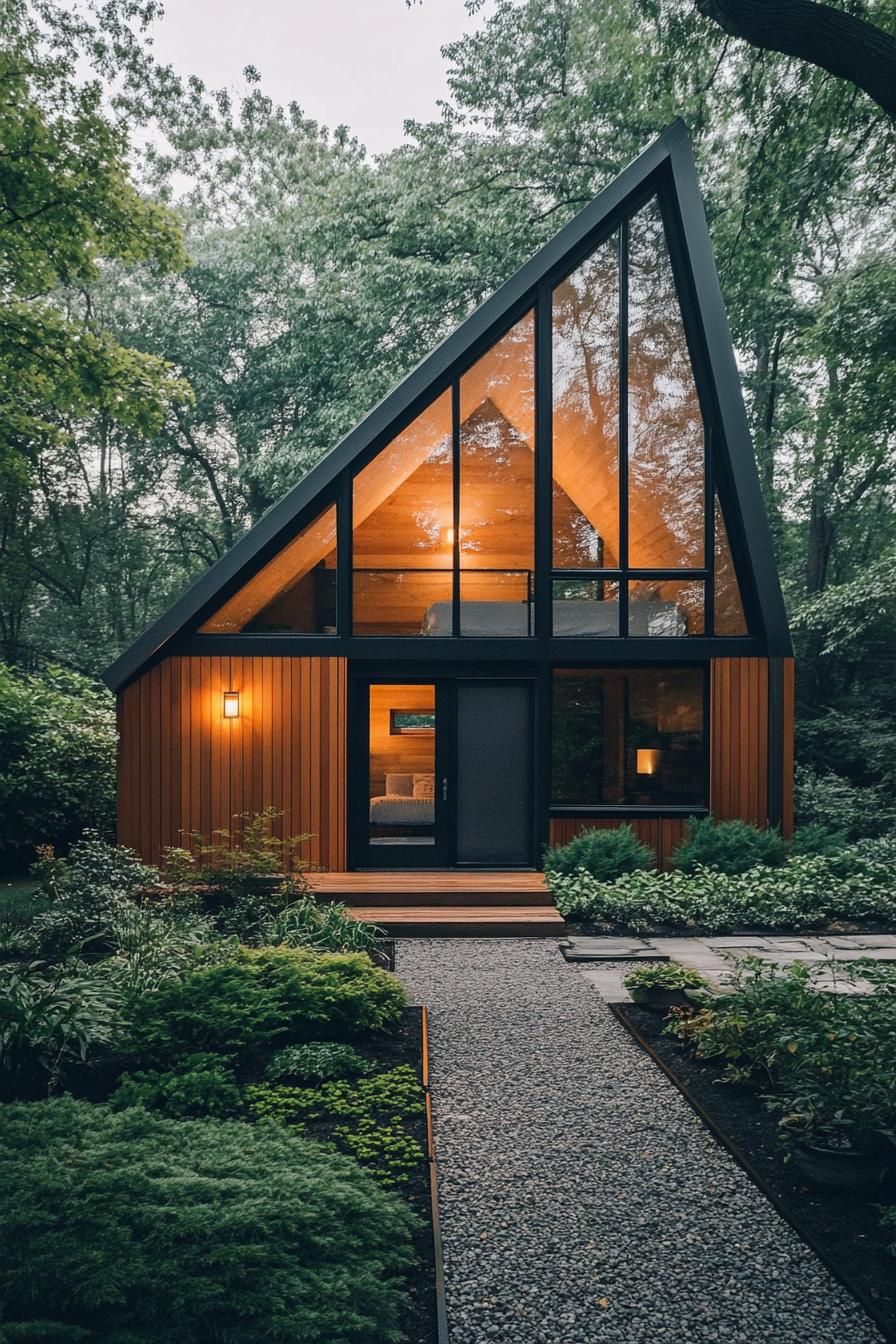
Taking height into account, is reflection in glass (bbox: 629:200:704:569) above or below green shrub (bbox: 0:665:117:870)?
above

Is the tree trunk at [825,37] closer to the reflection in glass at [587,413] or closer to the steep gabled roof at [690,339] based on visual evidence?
the steep gabled roof at [690,339]

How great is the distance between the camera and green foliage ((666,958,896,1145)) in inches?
135

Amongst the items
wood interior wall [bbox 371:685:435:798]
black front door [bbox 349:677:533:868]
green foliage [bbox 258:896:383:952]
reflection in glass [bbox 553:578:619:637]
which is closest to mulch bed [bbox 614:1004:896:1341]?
green foliage [bbox 258:896:383:952]

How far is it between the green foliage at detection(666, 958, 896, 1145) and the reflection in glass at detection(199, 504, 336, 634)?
19.6 feet

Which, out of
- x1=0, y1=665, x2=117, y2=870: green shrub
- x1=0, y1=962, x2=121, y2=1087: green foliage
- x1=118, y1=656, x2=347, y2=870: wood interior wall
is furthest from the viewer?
x1=0, y1=665, x2=117, y2=870: green shrub

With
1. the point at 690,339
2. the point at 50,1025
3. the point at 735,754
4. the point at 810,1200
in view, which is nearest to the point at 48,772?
the point at 50,1025

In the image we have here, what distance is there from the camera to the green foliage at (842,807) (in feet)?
40.3

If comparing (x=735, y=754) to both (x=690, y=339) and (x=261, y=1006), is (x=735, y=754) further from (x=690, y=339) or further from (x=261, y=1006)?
(x=261, y=1006)

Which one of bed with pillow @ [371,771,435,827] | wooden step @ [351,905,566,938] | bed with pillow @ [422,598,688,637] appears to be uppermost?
bed with pillow @ [422,598,688,637]

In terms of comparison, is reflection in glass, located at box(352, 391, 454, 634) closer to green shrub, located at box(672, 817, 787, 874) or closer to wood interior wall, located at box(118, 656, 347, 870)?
wood interior wall, located at box(118, 656, 347, 870)

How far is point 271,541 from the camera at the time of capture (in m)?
9.34

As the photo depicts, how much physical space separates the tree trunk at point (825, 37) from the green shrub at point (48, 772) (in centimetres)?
987

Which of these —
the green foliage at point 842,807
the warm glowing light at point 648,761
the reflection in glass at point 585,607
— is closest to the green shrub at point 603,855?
the warm glowing light at point 648,761

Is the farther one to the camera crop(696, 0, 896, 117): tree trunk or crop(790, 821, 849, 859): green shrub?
crop(790, 821, 849, 859): green shrub
